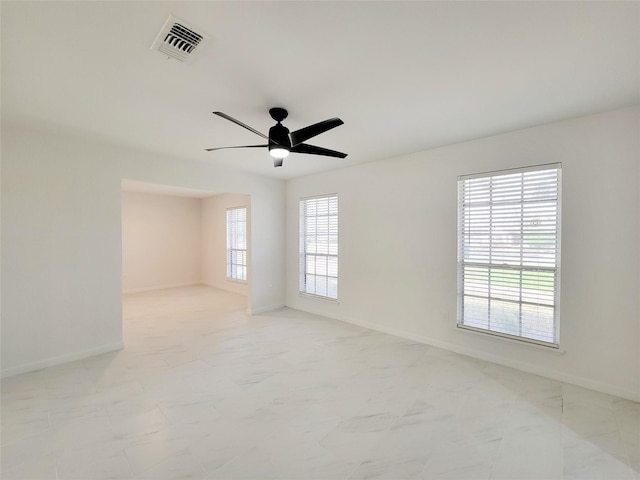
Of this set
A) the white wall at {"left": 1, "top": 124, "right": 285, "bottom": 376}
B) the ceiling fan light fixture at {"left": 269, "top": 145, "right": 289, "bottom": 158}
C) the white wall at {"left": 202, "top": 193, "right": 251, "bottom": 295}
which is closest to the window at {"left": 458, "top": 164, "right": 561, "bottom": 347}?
the ceiling fan light fixture at {"left": 269, "top": 145, "right": 289, "bottom": 158}

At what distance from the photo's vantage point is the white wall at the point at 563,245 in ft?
8.89

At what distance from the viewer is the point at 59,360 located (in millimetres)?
3385

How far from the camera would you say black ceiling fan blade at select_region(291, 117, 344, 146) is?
7.48ft

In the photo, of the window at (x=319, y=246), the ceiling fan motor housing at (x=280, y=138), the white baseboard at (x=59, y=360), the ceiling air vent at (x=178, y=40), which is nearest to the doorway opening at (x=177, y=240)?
the window at (x=319, y=246)

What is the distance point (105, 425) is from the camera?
229 centimetres

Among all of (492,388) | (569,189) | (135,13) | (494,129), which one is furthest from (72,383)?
(569,189)

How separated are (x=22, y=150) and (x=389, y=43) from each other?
3987mm

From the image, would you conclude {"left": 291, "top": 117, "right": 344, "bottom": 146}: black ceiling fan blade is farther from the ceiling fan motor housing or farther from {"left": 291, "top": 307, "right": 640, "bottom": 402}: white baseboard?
{"left": 291, "top": 307, "right": 640, "bottom": 402}: white baseboard

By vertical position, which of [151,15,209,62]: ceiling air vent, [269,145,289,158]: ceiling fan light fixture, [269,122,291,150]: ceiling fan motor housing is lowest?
[269,145,289,158]: ceiling fan light fixture

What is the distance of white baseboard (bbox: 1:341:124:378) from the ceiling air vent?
3.69 m

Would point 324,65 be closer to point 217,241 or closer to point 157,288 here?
point 217,241

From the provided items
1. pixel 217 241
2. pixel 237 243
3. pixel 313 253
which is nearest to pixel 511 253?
pixel 313 253

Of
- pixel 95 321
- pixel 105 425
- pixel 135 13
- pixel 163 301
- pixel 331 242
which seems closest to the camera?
pixel 135 13

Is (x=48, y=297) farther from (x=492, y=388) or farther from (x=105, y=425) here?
(x=492, y=388)
